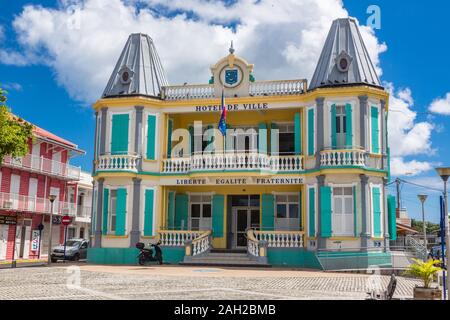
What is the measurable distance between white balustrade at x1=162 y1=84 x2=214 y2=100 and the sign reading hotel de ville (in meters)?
4.13

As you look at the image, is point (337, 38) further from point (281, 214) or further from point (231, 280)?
point (231, 280)

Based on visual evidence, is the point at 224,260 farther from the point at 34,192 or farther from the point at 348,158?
the point at 34,192

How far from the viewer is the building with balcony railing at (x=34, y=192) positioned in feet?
120

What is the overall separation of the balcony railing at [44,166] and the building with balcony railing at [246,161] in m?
11.7

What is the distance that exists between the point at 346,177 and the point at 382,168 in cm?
192

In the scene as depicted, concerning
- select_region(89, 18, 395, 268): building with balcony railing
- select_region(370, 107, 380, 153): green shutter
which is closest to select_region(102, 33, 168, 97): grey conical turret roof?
select_region(89, 18, 395, 268): building with balcony railing

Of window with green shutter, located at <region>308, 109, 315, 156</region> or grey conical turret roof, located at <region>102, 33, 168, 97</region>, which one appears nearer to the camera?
window with green shutter, located at <region>308, 109, 315, 156</region>

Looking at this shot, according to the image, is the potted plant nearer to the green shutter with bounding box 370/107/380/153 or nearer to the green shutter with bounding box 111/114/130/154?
the green shutter with bounding box 370/107/380/153

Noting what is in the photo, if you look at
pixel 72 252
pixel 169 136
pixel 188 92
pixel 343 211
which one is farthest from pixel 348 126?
pixel 72 252

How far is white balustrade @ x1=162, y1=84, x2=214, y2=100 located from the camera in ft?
89.8

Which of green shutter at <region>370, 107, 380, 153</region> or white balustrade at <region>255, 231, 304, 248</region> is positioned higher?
green shutter at <region>370, 107, 380, 153</region>

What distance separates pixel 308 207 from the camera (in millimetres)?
25062
